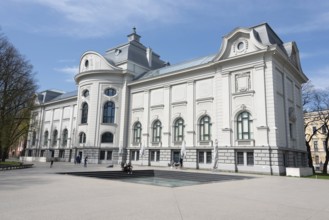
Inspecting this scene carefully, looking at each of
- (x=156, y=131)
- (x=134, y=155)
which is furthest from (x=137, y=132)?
(x=156, y=131)

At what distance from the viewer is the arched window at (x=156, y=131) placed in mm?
38125

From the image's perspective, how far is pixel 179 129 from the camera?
36000 mm

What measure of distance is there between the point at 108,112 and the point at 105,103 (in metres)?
1.61

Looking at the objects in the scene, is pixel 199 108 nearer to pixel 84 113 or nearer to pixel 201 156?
pixel 201 156

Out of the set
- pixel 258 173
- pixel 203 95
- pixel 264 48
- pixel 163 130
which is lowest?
pixel 258 173

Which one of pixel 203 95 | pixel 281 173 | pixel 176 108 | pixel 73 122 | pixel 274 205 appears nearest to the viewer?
pixel 274 205

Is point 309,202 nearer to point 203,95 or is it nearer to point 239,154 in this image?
point 239,154

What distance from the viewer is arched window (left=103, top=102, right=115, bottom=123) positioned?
1683 inches

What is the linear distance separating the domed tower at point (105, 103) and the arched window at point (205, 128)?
13.1 m

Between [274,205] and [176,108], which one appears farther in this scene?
[176,108]

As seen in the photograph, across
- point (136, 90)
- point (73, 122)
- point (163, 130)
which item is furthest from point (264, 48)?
point (73, 122)

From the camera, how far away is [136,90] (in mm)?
42656

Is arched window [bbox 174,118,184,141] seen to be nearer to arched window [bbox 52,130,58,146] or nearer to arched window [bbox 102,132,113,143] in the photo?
arched window [bbox 102,132,113,143]

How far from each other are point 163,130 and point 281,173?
1694 cm
